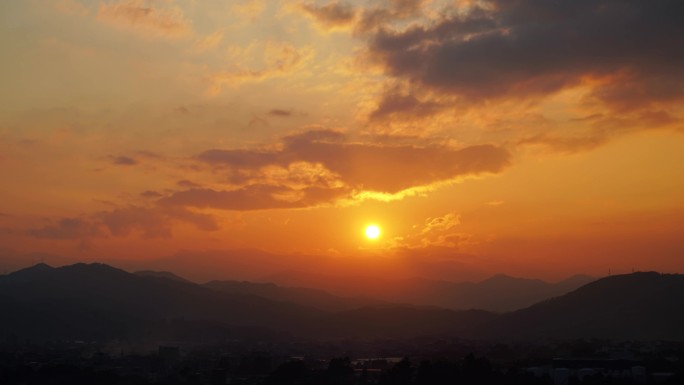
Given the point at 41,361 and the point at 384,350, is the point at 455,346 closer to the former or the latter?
the point at 384,350

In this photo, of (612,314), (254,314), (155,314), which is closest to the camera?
(612,314)

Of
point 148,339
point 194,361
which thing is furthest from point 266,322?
point 194,361

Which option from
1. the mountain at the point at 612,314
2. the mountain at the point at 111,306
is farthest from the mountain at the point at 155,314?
the mountain at the point at 612,314

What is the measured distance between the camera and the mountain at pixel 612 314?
98.7 meters

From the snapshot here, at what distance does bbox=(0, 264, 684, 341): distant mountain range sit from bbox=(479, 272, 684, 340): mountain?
0.15 m

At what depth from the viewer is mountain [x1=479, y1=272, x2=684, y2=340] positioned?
Answer: 98.7 metres

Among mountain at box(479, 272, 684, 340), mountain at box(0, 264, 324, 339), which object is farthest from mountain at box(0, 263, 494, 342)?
mountain at box(479, 272, 684, 340)

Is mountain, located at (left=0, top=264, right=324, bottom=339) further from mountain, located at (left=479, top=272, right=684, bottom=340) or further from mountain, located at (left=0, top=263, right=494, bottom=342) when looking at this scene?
mountain, located at (left=479, top=272, right=684, bottom=340)

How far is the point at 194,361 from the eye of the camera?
72375 mm

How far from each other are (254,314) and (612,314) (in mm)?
72170

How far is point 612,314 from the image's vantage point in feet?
354

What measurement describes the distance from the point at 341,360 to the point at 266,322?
93.3 meters

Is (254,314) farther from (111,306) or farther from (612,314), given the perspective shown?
(612,314)

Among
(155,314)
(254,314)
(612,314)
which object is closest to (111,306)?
(155,314)
